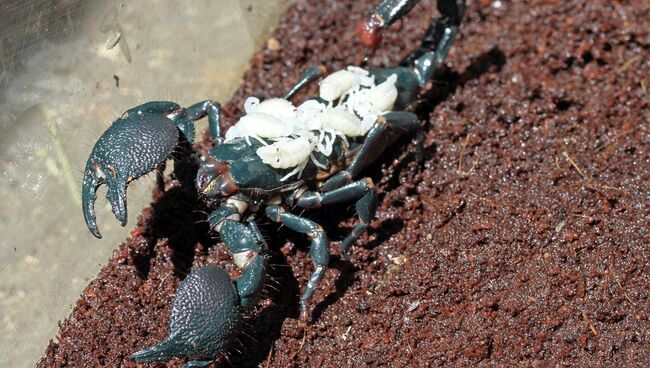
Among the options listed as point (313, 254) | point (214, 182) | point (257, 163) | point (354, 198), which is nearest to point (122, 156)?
point (214, 182)

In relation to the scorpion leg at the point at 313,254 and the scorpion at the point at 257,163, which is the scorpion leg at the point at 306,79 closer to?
the scorpion at the point at 257,163

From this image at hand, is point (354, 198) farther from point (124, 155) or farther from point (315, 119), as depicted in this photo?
point (124, 155)

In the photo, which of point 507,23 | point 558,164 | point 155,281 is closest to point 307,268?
point 155,281

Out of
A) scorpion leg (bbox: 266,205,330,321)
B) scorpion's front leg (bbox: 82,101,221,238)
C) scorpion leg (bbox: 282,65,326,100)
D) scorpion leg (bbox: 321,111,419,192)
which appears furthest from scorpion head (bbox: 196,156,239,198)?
scorpion leg (bbox: 282,65,326,100)

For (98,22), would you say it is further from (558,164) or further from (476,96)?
(558,164)

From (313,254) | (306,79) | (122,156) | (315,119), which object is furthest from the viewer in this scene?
(306,79)

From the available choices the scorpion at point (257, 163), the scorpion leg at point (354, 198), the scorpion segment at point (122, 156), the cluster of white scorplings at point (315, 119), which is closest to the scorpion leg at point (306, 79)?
the scorpion at point (257, 163)

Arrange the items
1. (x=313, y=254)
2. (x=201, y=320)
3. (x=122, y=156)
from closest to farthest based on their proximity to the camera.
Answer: (x=201, y=320) < (x=122, y=156) < (x=313, y=254)

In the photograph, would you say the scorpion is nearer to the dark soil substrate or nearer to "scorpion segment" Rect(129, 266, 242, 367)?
"scorpion segment" Rect(129, 266, 242, 367)
